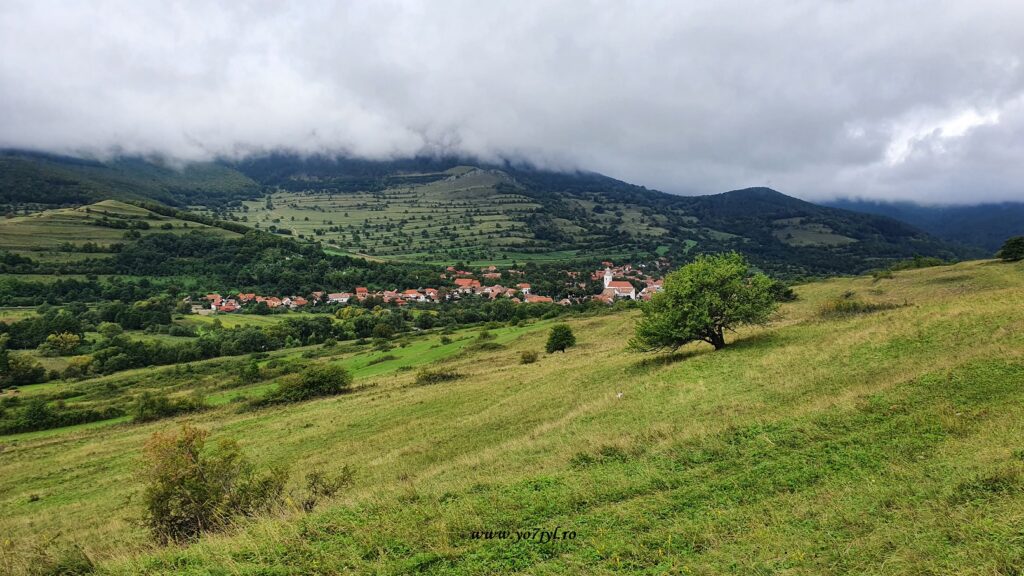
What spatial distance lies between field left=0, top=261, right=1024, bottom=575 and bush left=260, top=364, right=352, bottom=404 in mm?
18884

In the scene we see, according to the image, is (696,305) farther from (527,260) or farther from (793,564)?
(527,260)

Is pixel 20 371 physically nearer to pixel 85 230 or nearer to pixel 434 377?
pixel 434 377

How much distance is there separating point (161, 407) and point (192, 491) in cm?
4516

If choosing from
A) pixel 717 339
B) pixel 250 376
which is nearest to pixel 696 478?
pixel 717 339

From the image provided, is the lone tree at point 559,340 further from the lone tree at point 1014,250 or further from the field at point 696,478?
the lone tree at point 1014,250

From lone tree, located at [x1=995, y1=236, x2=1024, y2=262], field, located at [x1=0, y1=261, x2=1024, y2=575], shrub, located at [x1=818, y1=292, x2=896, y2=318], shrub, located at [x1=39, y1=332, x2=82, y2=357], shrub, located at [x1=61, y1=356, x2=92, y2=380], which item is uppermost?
lone tree, located at [x1=995, y1=236, x2=1024, y2=262]

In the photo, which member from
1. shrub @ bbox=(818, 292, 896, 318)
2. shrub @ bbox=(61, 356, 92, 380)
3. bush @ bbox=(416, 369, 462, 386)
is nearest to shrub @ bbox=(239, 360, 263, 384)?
bush @ bbox=(416, 369, 462, 386)

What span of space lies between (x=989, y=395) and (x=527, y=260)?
179m

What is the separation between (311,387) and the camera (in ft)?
159

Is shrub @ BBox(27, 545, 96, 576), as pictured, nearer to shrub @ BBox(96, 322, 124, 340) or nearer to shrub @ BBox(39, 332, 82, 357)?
shrub @ BBox(39, 332, 82, 357)

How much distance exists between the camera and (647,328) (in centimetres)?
2886

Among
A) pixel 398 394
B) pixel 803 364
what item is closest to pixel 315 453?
pixel 398 394

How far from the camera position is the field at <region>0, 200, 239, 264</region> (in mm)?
125500

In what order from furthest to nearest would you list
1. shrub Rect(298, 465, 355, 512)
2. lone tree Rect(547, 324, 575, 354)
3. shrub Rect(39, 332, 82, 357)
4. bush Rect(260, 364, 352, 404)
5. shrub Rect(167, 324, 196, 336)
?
1. shrub Rect(167, 324, 196, 336)
2. shrub Rect(39, 332, 82, 357)
3. lone tree Rect(547, 324, 575, 354)
4. bush Rect(260, 364, 352, 404)
5. shrub Rect(298, 465, 355, 512)
